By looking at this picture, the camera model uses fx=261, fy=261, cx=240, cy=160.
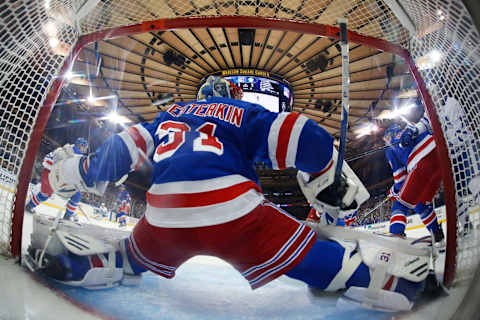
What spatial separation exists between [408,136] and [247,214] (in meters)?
0.88

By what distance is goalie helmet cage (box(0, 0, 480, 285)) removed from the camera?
1.42ft

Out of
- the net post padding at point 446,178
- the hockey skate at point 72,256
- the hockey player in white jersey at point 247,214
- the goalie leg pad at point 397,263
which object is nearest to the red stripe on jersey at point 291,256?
the hockey player in white jersey at point 247,214

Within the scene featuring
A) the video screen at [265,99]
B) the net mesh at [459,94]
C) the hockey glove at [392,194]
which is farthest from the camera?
the video screen at [265,99]

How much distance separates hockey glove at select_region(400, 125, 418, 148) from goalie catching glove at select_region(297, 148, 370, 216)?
0.60 m

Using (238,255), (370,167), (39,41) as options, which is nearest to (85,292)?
(238,255)

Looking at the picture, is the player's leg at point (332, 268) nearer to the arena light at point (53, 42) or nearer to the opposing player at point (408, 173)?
the opposing player at point (408, 173)

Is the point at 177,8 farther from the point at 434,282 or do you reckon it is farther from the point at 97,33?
the point at 434,282

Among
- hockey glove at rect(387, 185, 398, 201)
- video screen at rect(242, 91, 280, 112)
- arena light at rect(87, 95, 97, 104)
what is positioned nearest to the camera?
arena light at rect(87, 95, 97, 104)

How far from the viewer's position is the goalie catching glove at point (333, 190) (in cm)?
51

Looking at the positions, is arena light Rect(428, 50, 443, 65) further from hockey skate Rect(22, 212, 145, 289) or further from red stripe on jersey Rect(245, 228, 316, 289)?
hockey skate Rect(22, 212, 145, 289)

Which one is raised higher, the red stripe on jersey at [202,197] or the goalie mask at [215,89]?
the goalie mask at [215,89]

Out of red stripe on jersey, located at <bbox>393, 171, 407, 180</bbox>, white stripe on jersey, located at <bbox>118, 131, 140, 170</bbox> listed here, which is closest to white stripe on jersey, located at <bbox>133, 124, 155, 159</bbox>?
white stripe on jersey, located at <bbox>118, 131, 140, 170</bbox>

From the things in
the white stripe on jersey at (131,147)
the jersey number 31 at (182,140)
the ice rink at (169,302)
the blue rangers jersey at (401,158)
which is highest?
the jersey number 31 at (182,140)

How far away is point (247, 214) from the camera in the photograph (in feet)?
1.49
